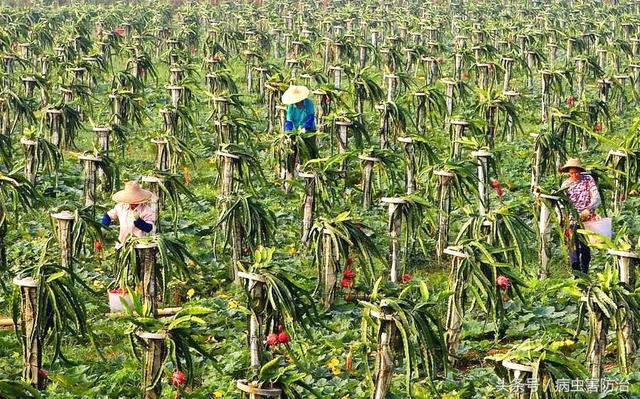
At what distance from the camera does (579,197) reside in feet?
31.8

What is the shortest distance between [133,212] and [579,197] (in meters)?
4.45

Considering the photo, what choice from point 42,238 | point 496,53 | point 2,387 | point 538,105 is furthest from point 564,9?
point 2,387

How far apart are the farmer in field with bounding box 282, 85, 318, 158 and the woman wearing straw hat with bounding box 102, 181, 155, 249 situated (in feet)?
12.5

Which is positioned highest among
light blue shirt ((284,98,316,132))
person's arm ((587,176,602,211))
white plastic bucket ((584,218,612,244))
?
light blue shirt ((284,98,316,132))

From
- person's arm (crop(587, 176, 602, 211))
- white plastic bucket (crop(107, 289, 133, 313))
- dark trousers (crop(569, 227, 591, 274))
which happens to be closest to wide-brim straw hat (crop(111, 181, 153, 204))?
white plastic bucket (crop(107, 289, 133, 313))

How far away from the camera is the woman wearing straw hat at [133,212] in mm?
9062

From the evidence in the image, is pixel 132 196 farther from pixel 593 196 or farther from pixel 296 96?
pixel 593 196

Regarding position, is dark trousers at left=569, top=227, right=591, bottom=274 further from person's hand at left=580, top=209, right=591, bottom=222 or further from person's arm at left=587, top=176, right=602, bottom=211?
person's arm at left=587, top=176, right=602, bottom=211

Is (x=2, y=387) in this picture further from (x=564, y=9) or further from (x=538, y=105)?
(x=564, y=9)

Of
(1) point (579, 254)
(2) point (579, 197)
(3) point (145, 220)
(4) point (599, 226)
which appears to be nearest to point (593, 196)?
(2) point (579, 197)

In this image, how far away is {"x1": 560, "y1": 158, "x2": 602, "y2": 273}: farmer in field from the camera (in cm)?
966

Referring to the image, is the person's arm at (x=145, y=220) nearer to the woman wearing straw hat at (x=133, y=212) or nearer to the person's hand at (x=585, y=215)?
the woman wearing straw hat at (x=133, y=212)

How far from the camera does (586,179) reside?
9766 mm

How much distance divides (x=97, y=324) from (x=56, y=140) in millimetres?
5547
